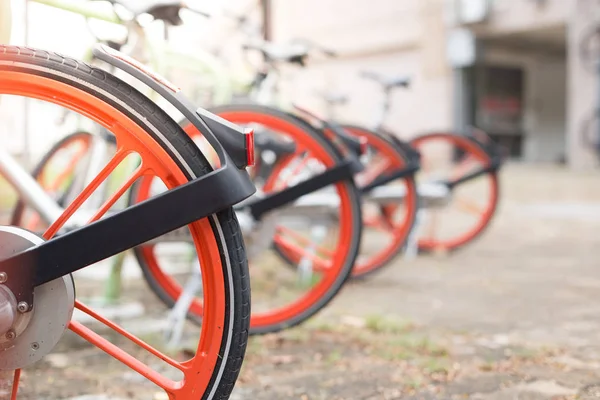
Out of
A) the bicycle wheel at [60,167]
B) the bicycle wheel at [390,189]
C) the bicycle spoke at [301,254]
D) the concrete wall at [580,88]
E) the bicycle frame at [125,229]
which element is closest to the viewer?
the bicycle frame at [125,229]

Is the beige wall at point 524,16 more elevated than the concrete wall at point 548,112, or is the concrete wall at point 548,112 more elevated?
the beige wall at point 524,16

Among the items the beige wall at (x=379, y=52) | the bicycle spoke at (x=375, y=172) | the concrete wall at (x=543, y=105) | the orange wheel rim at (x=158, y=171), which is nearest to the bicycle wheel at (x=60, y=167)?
the bicycle spoke at (x=375, y=172)

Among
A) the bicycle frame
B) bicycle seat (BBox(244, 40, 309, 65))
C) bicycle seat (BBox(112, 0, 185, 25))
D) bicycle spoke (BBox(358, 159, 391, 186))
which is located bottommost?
the bicycle frame

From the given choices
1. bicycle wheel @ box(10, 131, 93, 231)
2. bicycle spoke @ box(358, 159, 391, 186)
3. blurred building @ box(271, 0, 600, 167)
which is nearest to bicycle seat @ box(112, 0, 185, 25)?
bicycle wheel @ box(10, 131, 93, 231)

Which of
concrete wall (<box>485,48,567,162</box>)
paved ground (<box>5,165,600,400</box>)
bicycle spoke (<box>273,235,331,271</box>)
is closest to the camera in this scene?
paved ground (<box>5,165,600,400</box>)

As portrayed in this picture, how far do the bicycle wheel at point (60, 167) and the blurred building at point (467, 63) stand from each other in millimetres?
11760

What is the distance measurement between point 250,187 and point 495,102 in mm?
18378

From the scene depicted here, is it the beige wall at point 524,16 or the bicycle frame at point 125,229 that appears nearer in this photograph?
the bicycle frame at point 125,229

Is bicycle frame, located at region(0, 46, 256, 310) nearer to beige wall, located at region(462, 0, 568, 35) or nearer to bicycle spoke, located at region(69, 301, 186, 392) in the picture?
bicycle spoke, located at region(69, 301, 186, 392)

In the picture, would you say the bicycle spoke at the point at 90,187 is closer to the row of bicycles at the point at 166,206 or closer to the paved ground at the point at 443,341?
the row of bicycles at the point at 166,206

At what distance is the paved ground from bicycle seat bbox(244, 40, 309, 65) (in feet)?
3.73

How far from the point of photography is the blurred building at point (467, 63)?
48.4 feet

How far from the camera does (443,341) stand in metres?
2.65

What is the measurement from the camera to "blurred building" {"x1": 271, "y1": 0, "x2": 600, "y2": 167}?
580 inches
